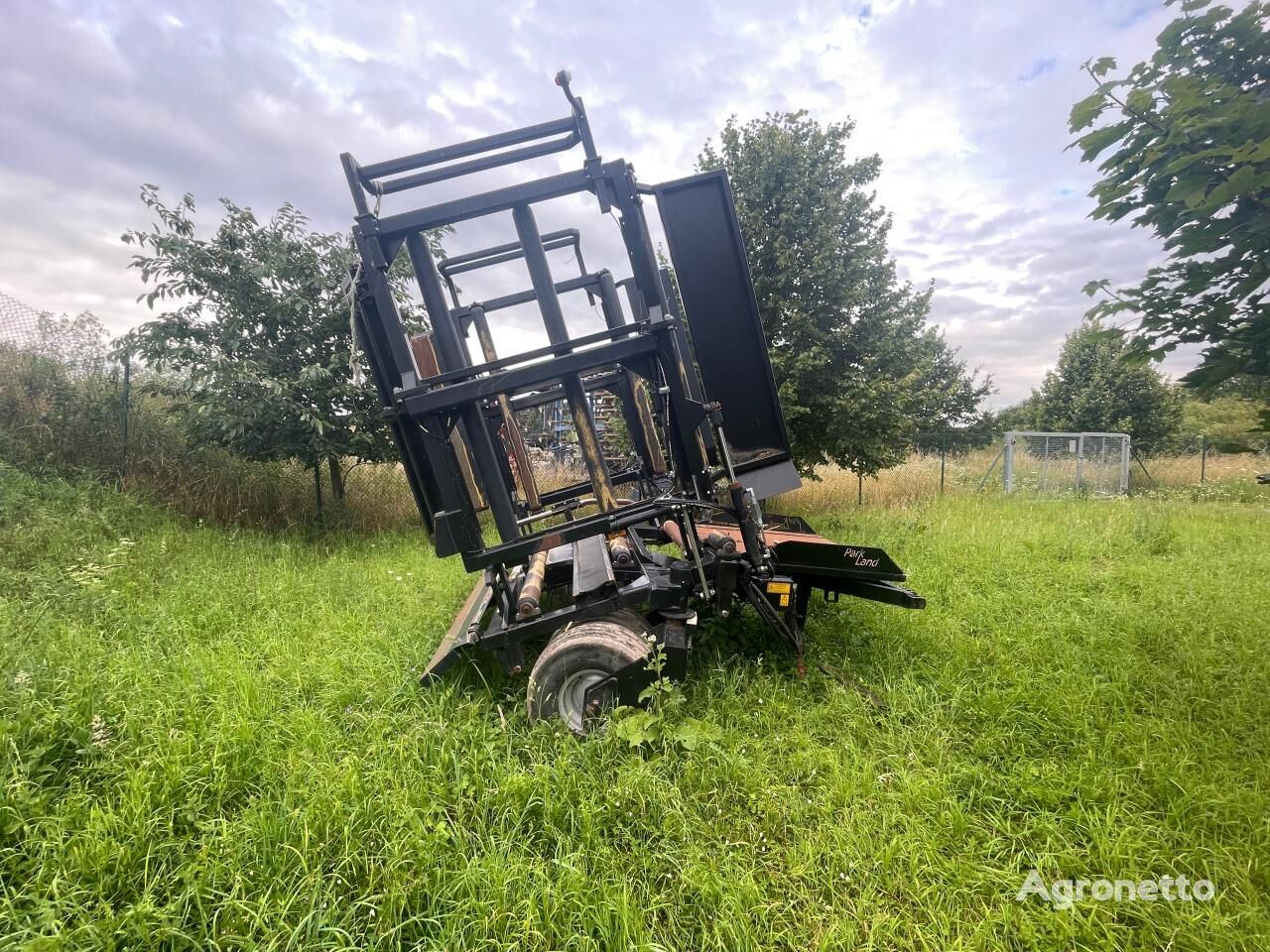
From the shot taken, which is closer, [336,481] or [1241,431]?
[1241,431]

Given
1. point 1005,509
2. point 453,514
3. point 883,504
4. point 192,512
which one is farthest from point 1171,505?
point 192,512

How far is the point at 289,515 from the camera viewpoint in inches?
299

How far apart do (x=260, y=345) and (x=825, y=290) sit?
25.9 feet

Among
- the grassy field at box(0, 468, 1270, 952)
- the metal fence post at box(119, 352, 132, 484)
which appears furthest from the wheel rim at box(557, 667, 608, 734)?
the metal fence post at box(119, 352, 132, 484)

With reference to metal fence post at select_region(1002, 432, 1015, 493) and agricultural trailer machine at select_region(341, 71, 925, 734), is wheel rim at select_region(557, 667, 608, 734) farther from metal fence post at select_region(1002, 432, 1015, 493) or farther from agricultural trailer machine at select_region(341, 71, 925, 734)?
metal fence post at select_region(1002, 432, 1015, 493)

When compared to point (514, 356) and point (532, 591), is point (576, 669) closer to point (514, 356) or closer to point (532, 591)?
point (532, 591)

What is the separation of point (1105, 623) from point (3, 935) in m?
5.72

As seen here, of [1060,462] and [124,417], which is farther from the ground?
[124,417]

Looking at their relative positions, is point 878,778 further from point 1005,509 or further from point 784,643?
point 1005,509

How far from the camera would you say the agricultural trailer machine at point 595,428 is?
258 cm

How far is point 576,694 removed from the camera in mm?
2648

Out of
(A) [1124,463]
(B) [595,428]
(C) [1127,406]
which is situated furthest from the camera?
(C) [1127,406]

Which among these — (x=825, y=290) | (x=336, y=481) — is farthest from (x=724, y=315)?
(x=336, y=481)

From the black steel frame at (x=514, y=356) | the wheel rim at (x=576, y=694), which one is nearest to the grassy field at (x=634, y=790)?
the wheel rim at (x=576, y=694)
